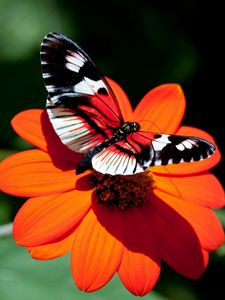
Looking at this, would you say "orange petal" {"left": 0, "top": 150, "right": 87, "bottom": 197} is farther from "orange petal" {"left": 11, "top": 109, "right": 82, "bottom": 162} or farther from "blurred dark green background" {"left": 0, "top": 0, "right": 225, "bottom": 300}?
"blurred dark green background" {"left": 0, "top": 0, "right": 225, "bottom": 300}

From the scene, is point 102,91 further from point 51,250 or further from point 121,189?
point 51,250

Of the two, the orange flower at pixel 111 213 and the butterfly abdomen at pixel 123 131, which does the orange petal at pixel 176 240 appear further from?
the butterfly abdomen at pixel 123 131

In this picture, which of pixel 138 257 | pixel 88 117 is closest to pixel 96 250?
pixel 138 257

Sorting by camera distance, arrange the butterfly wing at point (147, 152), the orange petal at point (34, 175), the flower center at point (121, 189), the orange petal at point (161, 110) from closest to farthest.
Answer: the butterfly wing at point (147, 152)
the orange petal at point (34, 175)
the flower center at point (121, 189)
the orange petal at point (161, 110)

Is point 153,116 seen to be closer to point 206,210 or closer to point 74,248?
point 206,210

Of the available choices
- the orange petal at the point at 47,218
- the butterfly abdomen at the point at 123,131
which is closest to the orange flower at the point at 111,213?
the orange petal at the point at 47,218

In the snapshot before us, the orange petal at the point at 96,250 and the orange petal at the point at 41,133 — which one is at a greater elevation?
the orange petal at the point at 41,133

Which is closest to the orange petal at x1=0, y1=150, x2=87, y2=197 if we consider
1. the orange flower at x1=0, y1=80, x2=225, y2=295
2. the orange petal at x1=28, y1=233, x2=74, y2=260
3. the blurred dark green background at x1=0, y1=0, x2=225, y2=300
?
the orange flower at x1=0, y1=80, x2=225, y2=295
